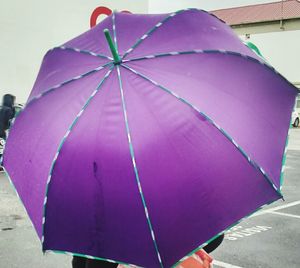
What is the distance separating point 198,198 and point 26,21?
12.4 m

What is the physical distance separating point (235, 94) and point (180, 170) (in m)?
0.47

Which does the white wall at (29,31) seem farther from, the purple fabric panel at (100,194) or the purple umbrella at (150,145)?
the purple fabric panel at (100,194)

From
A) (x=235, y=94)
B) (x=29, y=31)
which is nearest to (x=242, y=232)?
(x=235, y=94)

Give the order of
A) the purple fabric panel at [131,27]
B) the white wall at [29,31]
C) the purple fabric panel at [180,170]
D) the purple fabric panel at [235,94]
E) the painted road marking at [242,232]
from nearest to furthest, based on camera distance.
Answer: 1. the purple fabric panel at [180,170]
2. the purple fabric panel at [235,94]
3. the purple fabric panel at [131,27]
4. the painted road marking at [242,232]
5. the white wall at [29,31]

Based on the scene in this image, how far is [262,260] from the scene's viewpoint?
464cm

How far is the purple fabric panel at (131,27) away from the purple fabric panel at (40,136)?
7.2 inches

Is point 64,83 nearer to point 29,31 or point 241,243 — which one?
point 241,243

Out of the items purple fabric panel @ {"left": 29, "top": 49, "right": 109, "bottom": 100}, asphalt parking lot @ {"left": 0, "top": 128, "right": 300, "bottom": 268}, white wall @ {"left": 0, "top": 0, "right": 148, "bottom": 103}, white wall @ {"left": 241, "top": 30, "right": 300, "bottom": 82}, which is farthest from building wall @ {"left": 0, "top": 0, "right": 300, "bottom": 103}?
white wall @ {"left": 241, "top": 30, "right": 300, "bottom": 82}

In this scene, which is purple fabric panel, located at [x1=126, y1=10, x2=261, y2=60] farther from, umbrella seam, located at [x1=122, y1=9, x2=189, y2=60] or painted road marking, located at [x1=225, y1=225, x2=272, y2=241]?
painted road marking, located at [x1=225, y1=225, x2=272, y2=241]

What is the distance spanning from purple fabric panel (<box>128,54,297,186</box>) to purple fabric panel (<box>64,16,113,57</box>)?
0.79 ft

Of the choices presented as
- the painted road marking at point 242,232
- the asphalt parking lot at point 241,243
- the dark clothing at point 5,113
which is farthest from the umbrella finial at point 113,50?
the dark clothing at point 5,113

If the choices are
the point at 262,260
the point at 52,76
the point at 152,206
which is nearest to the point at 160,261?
the point at 152,206

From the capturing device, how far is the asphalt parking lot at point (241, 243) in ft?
15.0

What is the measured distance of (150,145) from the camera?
1822 millimetres
